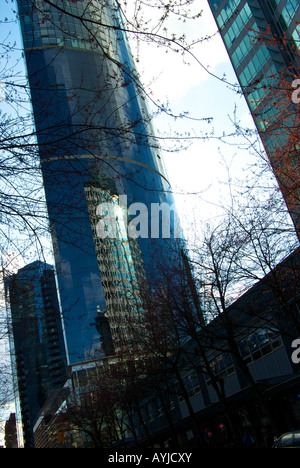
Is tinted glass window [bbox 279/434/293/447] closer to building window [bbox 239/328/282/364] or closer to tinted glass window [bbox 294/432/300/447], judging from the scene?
tinted glass window [bbox 294/432/300/447]

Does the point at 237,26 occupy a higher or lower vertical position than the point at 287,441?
higher

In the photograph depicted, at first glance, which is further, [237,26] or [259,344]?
[237,26]

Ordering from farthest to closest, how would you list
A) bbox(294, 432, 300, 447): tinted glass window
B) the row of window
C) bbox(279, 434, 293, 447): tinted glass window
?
the row of window
bbox(279, 434, 293, 447): tinted glass window
bbox(294, 432, 300, 447): tinted glass window

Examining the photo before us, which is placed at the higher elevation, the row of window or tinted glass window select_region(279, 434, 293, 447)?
the row of window

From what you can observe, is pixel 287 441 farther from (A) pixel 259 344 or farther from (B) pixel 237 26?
(B) pixel 237 26

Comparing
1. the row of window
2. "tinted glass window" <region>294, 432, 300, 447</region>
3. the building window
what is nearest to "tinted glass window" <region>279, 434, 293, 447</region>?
"tinted glass window" <region>294, 432, 300, 447</region>

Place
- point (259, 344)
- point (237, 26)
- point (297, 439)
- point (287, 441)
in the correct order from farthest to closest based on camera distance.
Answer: point (237, 26), point (259, 344), point (287, 441), point (297, 439)

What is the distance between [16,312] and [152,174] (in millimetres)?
101526

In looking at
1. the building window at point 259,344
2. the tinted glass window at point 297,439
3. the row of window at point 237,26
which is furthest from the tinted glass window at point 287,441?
the row of window at point 237,26

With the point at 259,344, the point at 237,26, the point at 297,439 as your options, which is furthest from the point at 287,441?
the point at 237,26

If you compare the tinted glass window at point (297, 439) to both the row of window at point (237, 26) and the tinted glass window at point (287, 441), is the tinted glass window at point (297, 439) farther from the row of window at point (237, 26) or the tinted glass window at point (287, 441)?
the row of window at point (237, 26)

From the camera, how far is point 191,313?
1948 centimetres

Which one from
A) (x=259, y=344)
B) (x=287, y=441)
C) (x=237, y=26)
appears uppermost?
(x=237, y=26)
